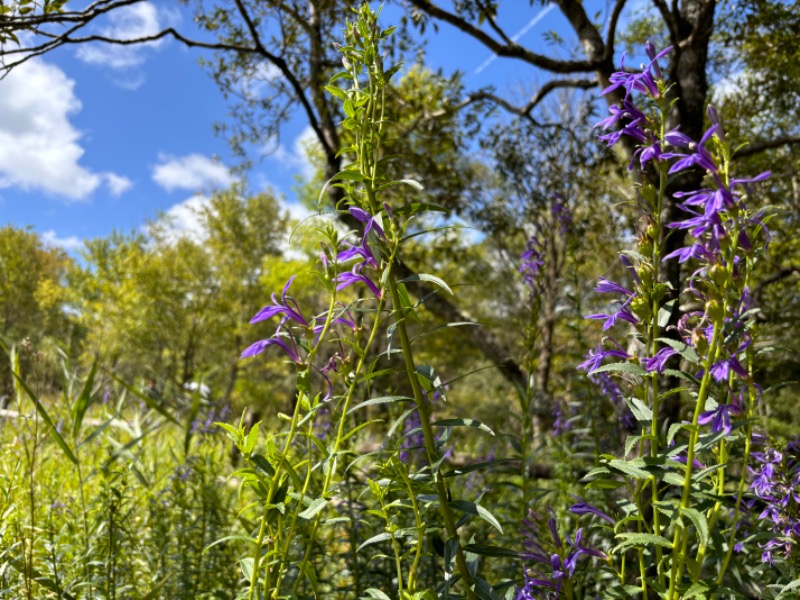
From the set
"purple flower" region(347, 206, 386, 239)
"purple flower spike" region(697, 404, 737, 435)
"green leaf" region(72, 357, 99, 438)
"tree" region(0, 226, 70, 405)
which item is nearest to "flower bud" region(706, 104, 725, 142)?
"purple flower spike" region(697, 404, 737, 435)

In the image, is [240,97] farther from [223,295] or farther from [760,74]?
[223,295]

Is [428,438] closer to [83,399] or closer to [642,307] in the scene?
[642,307]

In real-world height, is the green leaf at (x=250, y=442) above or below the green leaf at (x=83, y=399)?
below

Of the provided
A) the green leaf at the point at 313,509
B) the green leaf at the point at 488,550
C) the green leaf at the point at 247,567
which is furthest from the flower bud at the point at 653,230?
the green leaf at the point at 247,567

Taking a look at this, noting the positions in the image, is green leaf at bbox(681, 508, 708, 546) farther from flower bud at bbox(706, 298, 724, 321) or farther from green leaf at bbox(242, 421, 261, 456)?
green leaf at bbox(242, 421, 261, 456)

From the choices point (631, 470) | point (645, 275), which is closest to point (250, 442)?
point (631, 470)

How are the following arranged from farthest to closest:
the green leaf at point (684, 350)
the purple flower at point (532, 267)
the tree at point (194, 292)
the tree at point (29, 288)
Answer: the tree at point (29, 288), the tree at point (194, 292), the purple flower at point (532, 267), the green leaf at point (684, 350)

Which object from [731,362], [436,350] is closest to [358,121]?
[731,362]

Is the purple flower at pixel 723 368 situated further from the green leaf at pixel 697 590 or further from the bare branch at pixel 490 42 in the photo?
the bare branch at pixel 490 42

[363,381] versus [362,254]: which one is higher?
[362,254]

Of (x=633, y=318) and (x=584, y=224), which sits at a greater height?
(x=584, y=224)

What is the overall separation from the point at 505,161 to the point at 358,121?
686 cm

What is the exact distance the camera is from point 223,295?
1989cm

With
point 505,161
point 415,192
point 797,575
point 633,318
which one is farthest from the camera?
point 505,161
